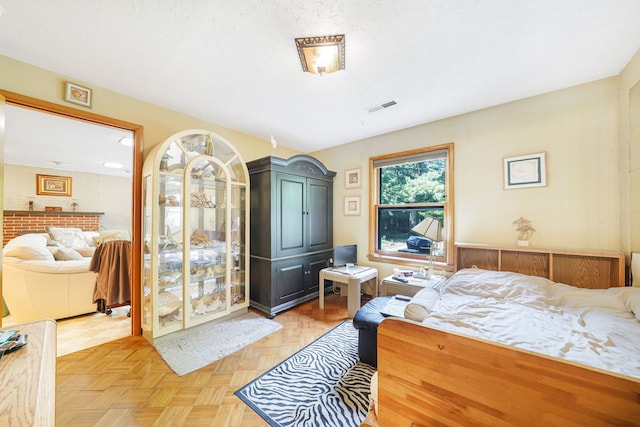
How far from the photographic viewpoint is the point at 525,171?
91.6 inches

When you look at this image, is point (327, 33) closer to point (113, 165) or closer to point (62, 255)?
point (62, 255)

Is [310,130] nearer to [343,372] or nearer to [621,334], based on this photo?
[343,372]

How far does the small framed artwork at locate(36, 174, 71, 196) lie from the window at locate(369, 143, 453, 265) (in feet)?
21.0

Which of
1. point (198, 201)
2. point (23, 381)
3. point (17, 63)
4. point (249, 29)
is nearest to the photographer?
point (23, 381)

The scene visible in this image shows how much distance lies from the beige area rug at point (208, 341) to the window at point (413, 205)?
1874mm

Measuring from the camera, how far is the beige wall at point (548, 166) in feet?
6.57

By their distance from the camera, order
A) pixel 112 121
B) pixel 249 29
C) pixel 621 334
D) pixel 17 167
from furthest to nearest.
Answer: pixel 17 167 < pixel 112 121 < pixel 249 29 < pixel 621 334

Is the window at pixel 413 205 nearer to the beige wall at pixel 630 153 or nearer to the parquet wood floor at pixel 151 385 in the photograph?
the beige wall at pixel 630 153

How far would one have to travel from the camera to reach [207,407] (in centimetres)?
153

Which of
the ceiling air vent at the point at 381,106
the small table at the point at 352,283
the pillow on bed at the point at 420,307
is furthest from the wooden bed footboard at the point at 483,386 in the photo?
the ceiling air vent at the point at 381,106

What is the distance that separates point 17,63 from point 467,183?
429 centimetres

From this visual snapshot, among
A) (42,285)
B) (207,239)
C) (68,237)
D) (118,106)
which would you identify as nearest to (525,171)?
(207,239)

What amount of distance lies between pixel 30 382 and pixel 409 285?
252cm

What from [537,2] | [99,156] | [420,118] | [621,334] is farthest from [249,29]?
[99,156]
